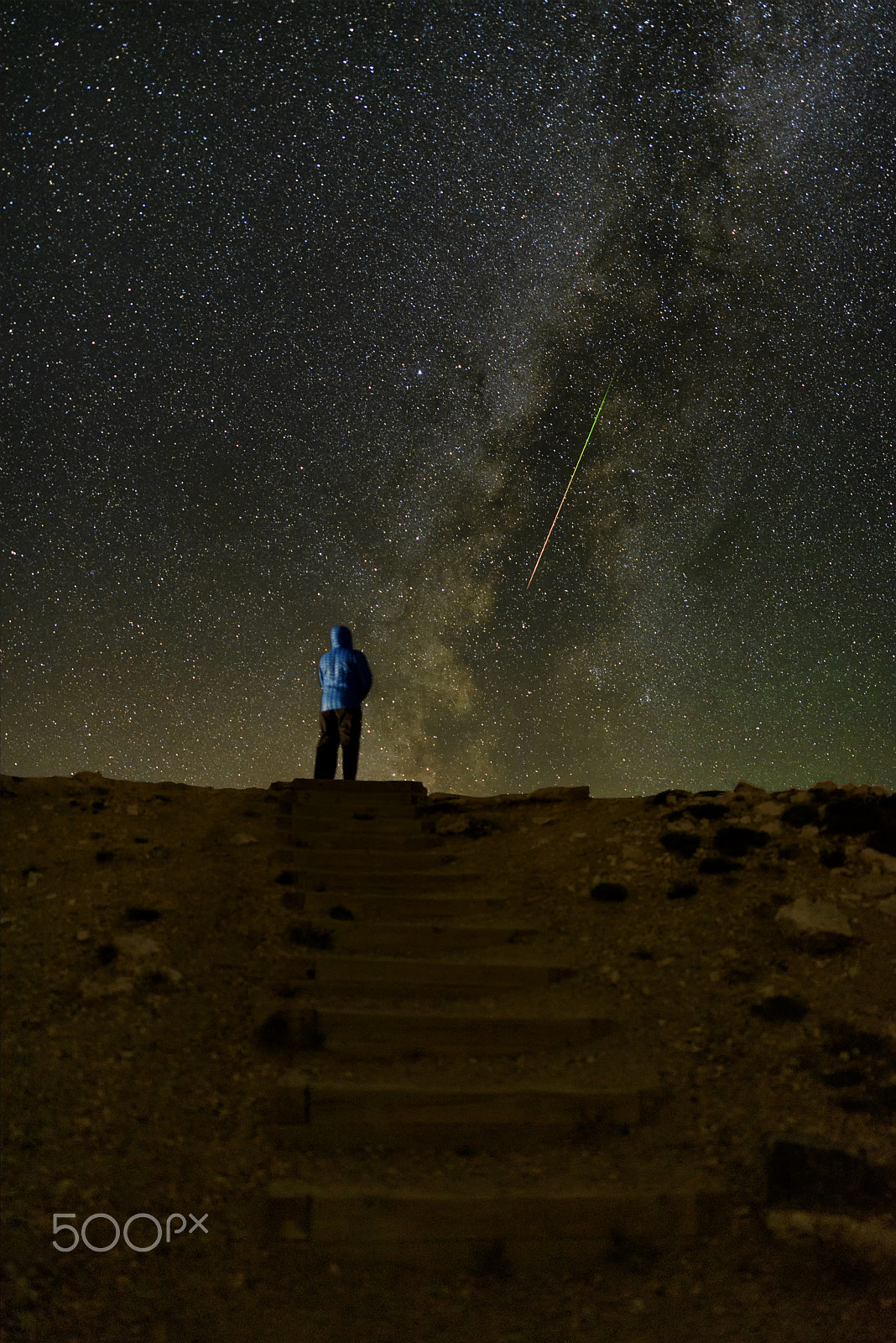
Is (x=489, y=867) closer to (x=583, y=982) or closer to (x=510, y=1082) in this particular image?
(x=583, y=982)

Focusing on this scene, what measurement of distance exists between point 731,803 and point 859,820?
166 centimetres

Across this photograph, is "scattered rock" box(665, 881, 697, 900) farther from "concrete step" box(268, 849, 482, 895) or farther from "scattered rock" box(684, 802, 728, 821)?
"concrete step" box(268, 849, 482, 895)

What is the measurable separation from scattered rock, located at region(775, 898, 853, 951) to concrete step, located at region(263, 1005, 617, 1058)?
83.2 inches

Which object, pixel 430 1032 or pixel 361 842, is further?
pixel 361 842

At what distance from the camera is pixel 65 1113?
17.2 feet

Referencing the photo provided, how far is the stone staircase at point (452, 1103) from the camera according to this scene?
15.7ft

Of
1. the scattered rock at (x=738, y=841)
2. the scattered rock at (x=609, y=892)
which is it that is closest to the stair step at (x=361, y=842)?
the scattered rock at (x=609, y=892)

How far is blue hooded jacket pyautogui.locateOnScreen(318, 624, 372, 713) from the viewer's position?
1388cm

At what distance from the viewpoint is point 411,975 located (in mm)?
7035

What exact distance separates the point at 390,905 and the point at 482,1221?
Result: 12.4ft

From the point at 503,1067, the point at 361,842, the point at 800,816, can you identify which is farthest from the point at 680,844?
the point at 503,1067

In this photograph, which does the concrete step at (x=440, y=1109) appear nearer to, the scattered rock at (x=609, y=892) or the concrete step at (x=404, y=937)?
the concrete step at (x=404, y=937)

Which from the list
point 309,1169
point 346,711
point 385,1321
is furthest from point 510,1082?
point 346,711

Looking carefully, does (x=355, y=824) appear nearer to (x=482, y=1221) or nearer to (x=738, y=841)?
(x=738, y=841)
